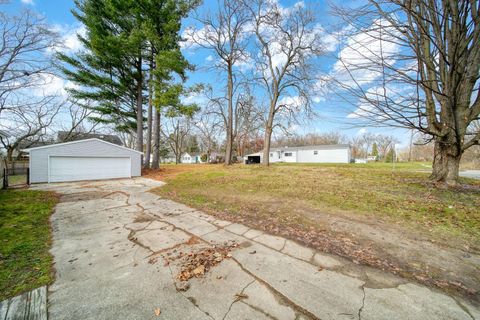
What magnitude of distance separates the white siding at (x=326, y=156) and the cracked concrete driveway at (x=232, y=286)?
98.0ft

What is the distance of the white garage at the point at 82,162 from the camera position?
399 inches

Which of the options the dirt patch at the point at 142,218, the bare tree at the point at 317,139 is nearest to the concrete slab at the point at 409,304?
the dirt patch at the point at 142,218

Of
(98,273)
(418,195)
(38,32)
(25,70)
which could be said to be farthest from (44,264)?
(38,32)

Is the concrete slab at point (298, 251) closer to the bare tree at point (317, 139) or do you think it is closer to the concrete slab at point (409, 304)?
→ the concrete slab at point (409, 304)

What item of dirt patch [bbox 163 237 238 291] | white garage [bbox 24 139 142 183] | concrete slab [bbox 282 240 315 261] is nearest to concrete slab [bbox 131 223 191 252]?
dirt patch [bbox 163 237 238 291]

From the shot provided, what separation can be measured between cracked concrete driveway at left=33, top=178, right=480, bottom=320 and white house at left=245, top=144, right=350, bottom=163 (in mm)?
29896

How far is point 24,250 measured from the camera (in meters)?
2.87

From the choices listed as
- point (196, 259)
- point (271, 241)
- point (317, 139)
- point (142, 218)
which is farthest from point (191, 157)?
point (196, 259)

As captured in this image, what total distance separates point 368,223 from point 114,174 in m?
14.3

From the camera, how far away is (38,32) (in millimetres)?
8250

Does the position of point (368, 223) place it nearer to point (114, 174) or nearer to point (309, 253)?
point (309, 253)

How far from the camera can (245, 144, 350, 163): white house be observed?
28.9 m

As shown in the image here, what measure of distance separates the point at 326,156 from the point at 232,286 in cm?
3139

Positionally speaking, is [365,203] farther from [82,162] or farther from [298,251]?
[82,162]
